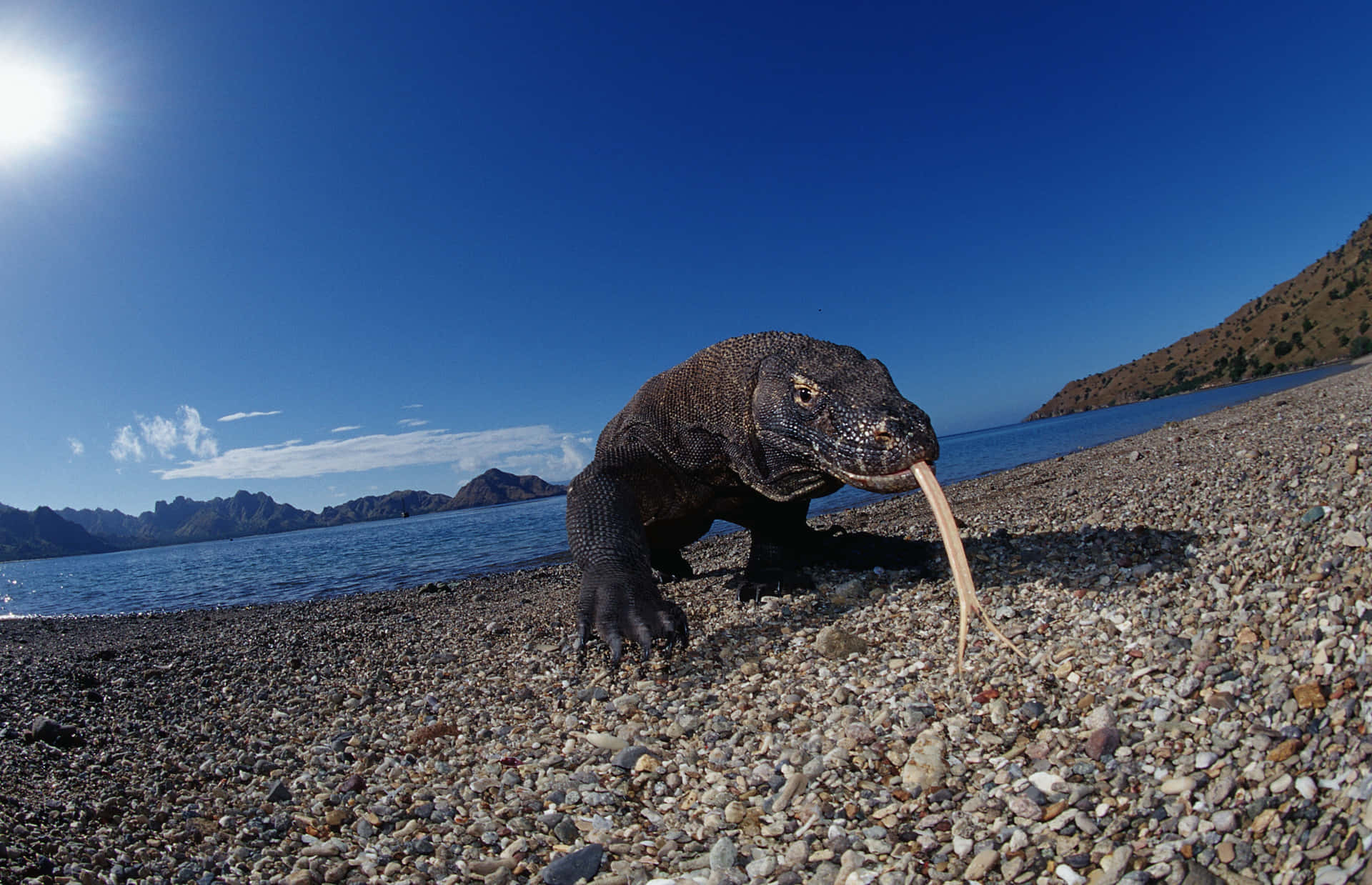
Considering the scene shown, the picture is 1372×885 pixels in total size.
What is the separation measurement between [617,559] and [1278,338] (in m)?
127

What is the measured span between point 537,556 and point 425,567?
422 cm

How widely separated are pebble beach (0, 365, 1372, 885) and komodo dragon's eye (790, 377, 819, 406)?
65.2 inches

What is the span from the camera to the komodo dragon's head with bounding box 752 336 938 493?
3924 millimetres

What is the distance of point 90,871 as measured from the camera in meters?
2.57

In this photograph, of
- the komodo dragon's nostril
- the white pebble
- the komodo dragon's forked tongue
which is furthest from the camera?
the komodo dragon's nostril

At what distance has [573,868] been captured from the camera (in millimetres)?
2439

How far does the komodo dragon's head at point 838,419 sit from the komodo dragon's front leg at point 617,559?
1.23 m

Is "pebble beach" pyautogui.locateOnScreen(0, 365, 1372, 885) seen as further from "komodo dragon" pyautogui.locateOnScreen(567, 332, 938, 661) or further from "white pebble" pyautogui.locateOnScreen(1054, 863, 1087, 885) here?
"komodo dragon" pyautogui.locateOnScreen(567, 332, 938, 661)

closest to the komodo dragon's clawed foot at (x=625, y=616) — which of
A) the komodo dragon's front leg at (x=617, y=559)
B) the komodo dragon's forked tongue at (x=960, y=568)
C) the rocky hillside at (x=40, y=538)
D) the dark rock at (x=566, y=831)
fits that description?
the komodo dragon's front leg at (x=617, y=559)

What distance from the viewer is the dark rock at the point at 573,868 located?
2410 mm

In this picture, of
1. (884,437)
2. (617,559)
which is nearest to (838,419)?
(884,437)

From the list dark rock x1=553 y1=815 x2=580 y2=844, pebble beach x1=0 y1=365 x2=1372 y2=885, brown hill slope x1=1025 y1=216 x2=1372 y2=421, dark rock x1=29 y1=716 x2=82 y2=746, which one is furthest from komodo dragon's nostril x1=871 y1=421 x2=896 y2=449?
brown hill slope x1=1025 y1=216 x2=1372 y2=421

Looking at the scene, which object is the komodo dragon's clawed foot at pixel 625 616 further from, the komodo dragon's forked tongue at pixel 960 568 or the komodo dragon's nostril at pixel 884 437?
the komodo dragon's forked tongue at pixel 960 568

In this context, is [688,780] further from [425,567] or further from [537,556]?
[425,567]
